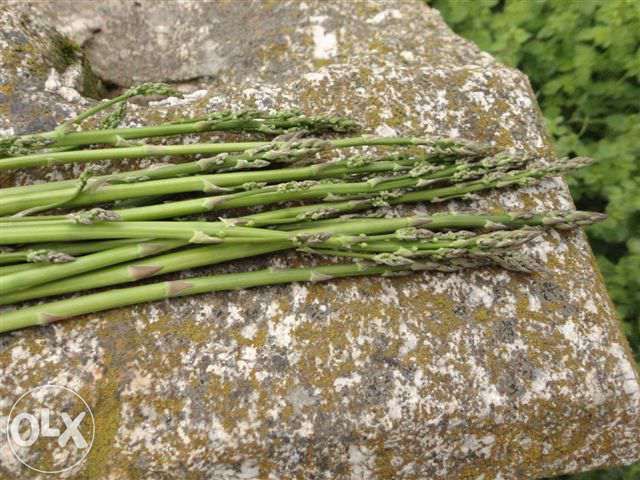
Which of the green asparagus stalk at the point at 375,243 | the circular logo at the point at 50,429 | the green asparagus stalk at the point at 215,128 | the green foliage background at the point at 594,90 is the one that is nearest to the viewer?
the circular logo at the point at 50,429

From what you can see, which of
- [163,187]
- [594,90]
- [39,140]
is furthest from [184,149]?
[594,90]

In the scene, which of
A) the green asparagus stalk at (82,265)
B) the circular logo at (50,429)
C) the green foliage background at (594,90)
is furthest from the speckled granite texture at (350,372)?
the green foliage background at (594,90)

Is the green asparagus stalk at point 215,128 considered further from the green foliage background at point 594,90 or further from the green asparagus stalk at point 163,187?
the green foliage background at point 594,90

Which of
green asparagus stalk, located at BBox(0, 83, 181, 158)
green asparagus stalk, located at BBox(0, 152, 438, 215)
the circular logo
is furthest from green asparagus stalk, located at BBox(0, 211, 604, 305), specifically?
green asparagus stalk, located at BBox(0, 83, 181, 158)

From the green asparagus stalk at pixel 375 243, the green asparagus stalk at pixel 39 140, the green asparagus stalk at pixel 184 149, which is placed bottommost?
the green asparagus stalk at pixel 375 243

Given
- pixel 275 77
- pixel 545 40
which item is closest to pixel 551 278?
pixel 275 77

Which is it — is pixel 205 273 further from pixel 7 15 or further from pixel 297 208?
pixel 7 15

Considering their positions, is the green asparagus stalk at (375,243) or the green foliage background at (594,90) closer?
the green asparagus stalk at (375,243)
